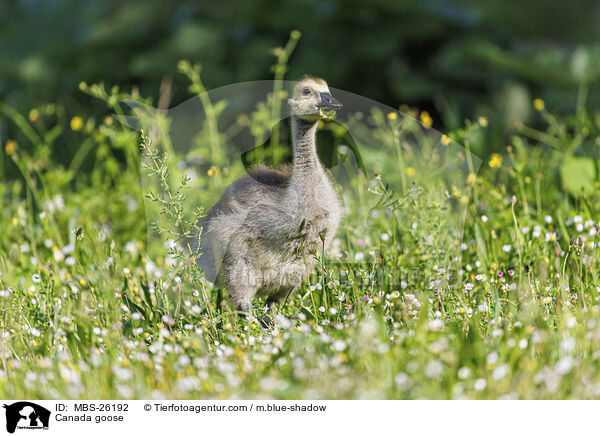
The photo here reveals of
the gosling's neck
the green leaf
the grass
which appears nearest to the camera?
the grass

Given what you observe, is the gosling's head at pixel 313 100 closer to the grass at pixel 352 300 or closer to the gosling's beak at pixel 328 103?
the gosling's beak at pixel 328 103

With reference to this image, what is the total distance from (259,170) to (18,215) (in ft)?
7.44

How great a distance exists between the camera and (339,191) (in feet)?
10.8

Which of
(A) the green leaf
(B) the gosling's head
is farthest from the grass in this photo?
(B) the gosling's head

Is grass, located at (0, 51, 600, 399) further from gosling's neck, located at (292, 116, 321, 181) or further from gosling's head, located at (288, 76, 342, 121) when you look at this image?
gosling's head, located at (288, 76, 342, 121)

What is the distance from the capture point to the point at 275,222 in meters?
3.05

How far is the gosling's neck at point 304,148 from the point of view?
302cm

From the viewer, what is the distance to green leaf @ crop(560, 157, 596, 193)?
4.42 metres

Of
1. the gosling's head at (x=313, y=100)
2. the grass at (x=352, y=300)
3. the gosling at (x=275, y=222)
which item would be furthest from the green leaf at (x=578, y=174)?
the gosling's head at (x=313, y=100)
